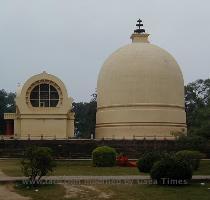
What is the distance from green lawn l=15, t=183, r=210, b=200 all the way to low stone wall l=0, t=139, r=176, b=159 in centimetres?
2132

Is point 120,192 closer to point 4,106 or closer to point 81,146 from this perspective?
point 81,146

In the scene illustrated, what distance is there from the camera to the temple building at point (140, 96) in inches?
1932

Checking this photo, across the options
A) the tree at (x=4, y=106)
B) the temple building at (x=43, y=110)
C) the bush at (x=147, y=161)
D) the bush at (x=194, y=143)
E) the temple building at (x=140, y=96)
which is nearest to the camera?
the bush at (x=147, y=161)

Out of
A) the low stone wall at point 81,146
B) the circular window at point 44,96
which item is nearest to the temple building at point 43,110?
the circular window at point 44,96

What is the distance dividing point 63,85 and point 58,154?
20.3ft

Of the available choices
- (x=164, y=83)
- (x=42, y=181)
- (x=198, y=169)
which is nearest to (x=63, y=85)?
(x=164, y=83)

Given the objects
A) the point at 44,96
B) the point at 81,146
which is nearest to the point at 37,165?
the point at 81,146

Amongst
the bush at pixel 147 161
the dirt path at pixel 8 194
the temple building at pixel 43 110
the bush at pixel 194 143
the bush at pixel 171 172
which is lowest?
the dirt path at pixel 8 194

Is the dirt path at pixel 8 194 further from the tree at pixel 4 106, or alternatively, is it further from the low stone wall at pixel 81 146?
the tree at pixel 4 106

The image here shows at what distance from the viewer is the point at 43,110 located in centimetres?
4647

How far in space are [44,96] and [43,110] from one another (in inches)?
51.8

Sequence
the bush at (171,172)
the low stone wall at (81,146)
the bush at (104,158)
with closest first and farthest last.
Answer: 1. the bush at (171,172)
2. the bush at (104,158)
3. the low stone wall at (81,146)

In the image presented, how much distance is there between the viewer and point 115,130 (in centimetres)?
4928

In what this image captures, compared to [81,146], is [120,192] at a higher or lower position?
lower
